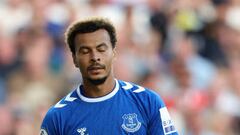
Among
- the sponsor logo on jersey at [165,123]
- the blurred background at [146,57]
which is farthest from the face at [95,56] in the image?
the blurred background at [146,57]

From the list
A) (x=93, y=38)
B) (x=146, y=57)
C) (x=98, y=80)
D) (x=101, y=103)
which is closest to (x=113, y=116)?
(x=101, y=103)

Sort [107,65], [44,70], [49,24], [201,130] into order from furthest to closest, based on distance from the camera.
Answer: [49,24]
[44,70]
[201,130]
[107,65]

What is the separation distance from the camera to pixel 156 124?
5453 mm

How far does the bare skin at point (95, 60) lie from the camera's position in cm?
541

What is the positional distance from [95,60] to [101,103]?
0.34 metres

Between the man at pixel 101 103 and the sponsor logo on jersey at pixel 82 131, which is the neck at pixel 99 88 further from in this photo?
the sponsor logo on jersey at pixel 82 131

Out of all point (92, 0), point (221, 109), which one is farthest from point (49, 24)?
point (221, 109)

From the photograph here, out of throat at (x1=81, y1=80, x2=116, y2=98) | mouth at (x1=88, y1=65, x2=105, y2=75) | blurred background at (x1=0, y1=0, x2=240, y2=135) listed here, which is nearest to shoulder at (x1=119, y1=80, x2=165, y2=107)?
throat at (x1=81, y1=80, x2=116, y2=98)

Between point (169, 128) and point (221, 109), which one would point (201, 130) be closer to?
point (221, 109)

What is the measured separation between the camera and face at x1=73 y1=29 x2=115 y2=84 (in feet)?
17.7

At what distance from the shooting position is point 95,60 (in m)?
5.38

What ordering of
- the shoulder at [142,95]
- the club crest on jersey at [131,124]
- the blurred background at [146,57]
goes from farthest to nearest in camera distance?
1. the blurred background at [146,57]
2. the shoulder at [142,95]
3. the club crest on jersey at [131,124]

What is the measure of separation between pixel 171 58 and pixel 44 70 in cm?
167

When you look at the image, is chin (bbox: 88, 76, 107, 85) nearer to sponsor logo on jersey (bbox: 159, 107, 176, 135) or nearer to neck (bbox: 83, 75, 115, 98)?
neck (bbox: 83, 75, 115, 98)
